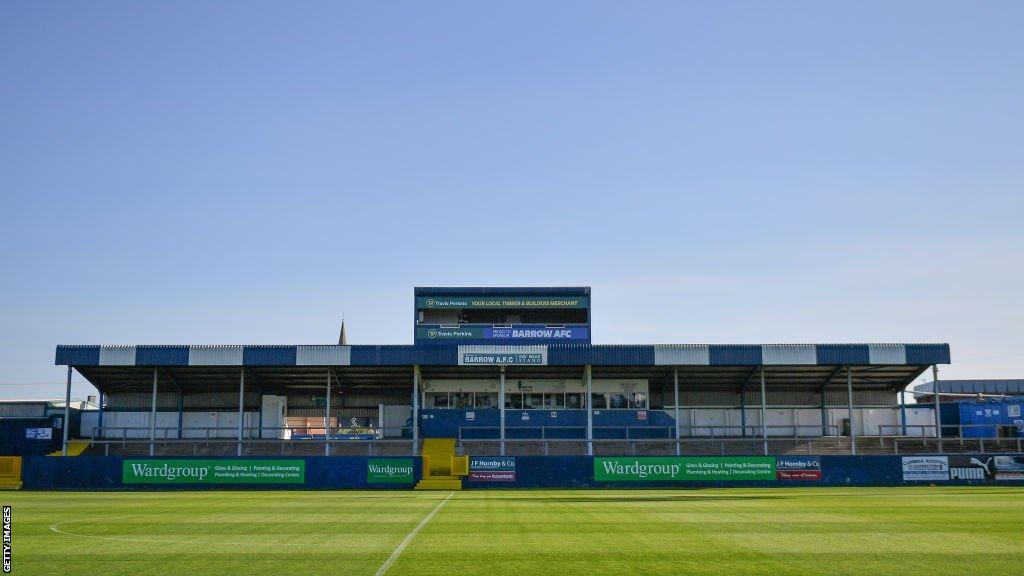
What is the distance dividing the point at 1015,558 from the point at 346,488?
30.2m

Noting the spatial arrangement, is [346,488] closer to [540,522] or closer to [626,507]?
[626,507]

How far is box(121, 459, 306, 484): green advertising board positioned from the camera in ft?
135

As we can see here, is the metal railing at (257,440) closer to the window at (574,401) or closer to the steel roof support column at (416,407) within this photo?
the steel roof support column at (416,407)

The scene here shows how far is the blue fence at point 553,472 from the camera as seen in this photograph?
1626 inches

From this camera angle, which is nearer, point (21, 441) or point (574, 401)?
point (574, 401)

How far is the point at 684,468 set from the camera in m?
41.6

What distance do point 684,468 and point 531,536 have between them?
23.9 meters

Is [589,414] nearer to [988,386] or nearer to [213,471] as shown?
[213,471]

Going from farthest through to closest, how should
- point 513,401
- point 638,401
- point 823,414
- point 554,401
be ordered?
point 823,414 → point 513,401 → point 554,401 → point 638,401

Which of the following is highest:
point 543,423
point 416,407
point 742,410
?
point 416,407

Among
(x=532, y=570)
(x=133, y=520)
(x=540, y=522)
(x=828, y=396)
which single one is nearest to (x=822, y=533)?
(x=540, y=522)

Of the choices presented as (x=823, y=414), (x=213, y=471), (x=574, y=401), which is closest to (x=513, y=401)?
(x=574, y=401)

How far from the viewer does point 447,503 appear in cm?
3002

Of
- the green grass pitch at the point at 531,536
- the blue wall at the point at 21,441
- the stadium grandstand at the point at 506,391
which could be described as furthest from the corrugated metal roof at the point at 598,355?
the green grass pitch at the point at 531,536
